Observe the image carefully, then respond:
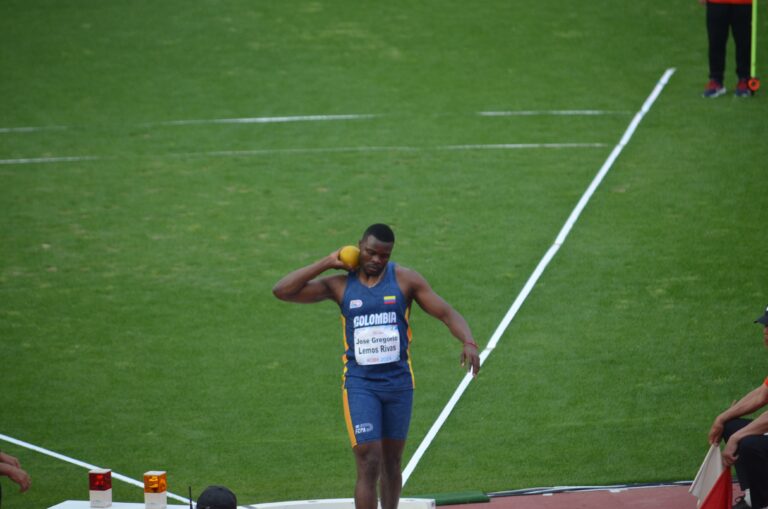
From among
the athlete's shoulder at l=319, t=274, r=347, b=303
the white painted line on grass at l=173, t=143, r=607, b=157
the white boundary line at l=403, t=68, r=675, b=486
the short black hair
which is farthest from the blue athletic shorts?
the white painted line on grass at l=173, t=143, r=607, b=157

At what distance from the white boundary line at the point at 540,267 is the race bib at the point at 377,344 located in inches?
70.0

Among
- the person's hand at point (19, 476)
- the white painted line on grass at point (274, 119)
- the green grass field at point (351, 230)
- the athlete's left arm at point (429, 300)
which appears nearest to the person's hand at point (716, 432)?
the green grass field at point (351, 230)

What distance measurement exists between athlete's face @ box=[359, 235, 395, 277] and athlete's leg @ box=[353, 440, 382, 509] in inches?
42.8

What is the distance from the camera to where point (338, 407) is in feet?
34.6

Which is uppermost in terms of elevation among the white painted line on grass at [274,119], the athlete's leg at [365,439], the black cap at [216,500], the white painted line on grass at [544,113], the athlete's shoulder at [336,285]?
the athlete's shoulder at [336,285]

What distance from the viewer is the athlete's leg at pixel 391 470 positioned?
7969 mm

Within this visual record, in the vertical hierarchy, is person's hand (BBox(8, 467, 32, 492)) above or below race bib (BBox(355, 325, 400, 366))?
below

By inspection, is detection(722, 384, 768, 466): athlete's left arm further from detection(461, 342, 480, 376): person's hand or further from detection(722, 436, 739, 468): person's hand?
detection(461, 342, 480, 376): person's hand

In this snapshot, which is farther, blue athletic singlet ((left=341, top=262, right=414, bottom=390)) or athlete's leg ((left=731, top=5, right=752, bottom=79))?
athlete's leg ((left=731, top=5, right=752, bottom=79))

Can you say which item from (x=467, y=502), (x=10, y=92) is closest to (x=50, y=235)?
(x=10, y=92)

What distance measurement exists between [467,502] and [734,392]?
9.92 feet

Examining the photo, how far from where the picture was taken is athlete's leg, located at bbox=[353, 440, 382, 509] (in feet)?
25.0

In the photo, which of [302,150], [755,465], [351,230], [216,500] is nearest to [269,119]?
[302,150]

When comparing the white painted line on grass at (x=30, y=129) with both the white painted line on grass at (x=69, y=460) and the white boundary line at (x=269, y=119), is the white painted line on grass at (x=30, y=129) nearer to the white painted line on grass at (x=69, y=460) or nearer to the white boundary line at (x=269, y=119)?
the white boundary line at (x=269, y=119)
